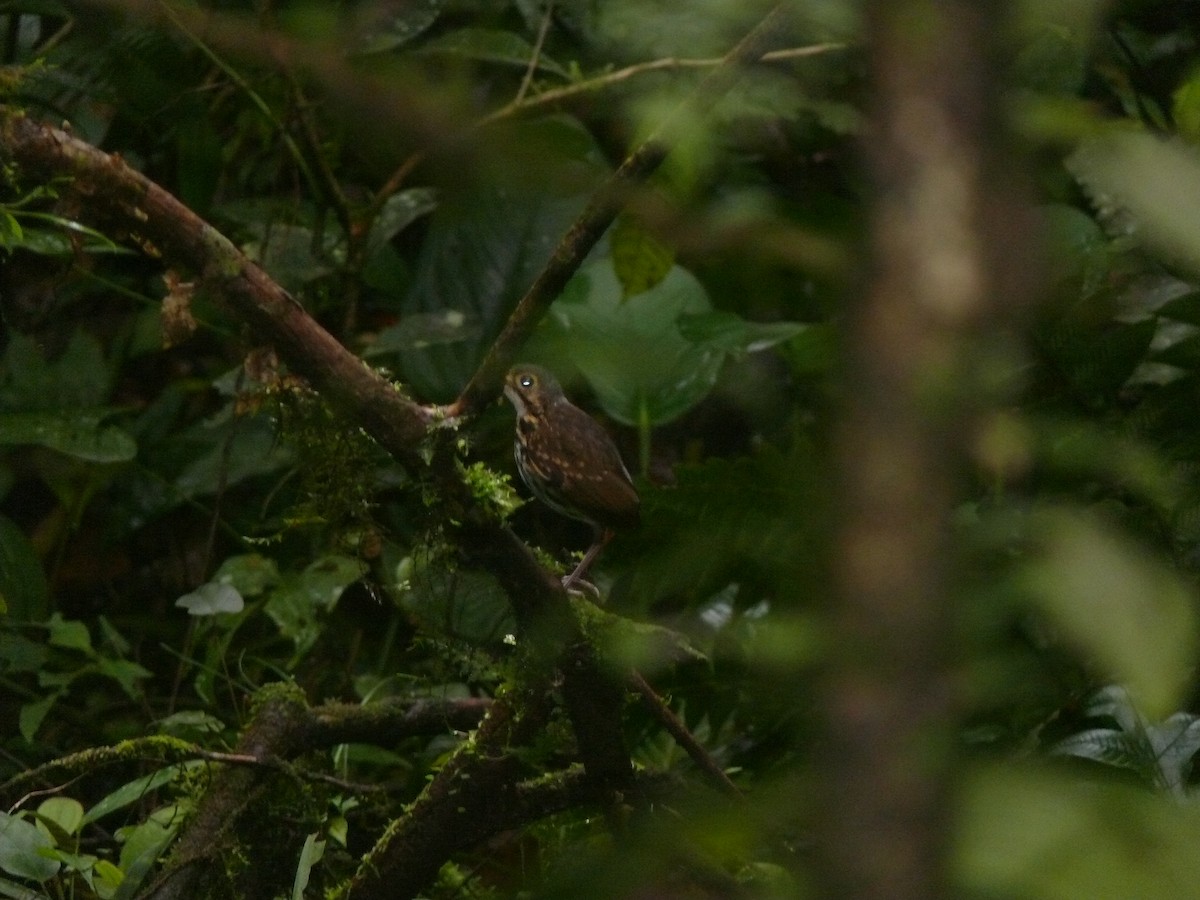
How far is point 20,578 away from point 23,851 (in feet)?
3.88

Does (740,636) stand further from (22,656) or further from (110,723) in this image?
(110,723)

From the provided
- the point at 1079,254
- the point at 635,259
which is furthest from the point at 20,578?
the point at 1079,254

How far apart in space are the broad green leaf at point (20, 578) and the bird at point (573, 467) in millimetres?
1213

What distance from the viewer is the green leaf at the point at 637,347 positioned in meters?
3.10

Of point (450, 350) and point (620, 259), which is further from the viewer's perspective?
point (450, 350)

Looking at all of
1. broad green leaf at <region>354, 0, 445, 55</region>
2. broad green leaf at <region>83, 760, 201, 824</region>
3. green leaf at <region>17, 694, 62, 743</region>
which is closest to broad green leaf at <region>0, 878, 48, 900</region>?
broad green leaf at <region>83, 760, 201, 824</region>

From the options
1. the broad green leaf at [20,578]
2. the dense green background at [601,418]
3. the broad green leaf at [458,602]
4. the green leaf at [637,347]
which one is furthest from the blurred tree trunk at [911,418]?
the broad green leaf at [20,578]

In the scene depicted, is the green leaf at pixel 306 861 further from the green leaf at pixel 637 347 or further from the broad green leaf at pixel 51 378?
the broad green leaf at pixel 51 378

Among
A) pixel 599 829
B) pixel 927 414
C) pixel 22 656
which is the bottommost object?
pixel 22 656

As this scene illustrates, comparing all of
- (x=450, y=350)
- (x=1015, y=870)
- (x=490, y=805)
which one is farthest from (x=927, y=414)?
(x=450, y=350)

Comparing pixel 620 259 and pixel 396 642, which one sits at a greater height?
pixel 620 259

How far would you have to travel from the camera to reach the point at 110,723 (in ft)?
10.6

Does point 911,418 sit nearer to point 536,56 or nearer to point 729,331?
A: point 729,331

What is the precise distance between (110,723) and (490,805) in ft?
5.53
